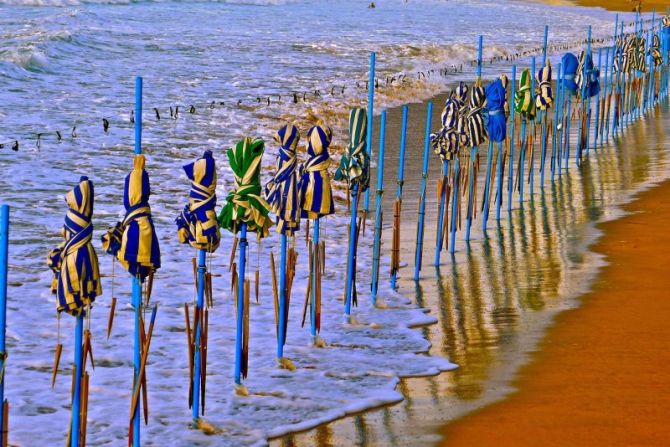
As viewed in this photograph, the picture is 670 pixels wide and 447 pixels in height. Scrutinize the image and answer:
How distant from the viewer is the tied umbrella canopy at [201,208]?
21.3 feet

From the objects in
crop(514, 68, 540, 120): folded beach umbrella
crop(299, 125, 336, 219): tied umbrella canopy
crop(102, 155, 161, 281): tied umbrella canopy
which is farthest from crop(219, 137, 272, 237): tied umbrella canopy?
crop(514, 68, 540, 120): folded beach umbrella

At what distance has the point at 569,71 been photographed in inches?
633

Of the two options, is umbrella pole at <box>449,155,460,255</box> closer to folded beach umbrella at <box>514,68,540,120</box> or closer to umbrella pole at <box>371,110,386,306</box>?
umbrella pole at <box>371,110,386,306</box>

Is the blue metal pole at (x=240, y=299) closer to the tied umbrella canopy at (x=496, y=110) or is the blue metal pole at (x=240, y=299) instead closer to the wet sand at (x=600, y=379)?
the wet sand at (x=600, y=379)

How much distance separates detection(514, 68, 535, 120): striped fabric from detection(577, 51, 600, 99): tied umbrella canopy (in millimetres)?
3001

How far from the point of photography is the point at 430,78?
29.4 m

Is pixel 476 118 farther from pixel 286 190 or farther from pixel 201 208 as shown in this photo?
pixel 201 208

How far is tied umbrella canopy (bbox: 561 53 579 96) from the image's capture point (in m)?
15.8

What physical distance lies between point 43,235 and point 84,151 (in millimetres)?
4855

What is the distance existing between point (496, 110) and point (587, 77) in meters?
5.27

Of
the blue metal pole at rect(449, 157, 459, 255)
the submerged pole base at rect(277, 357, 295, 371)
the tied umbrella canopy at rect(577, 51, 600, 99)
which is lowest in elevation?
the submerged pole base at rect(277, 357, 295, 371)

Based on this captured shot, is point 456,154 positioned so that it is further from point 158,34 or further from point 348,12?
point 348,12

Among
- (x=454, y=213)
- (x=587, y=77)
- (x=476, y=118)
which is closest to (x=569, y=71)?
(x=587, y=77)

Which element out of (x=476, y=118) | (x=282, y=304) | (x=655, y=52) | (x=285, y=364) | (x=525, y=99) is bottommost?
(x=285, y=364)
